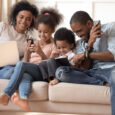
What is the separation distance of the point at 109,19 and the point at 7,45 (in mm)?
1877

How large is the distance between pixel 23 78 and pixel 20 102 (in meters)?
0.22

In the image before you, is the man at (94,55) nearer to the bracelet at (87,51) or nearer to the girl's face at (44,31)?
the bracelet at (87,51)

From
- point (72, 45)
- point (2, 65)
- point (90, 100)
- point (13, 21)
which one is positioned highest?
point (13, 21)

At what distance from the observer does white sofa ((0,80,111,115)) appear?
1.85 meters

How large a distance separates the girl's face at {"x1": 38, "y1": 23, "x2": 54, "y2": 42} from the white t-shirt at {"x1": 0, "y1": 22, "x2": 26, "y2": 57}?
280 millimetres

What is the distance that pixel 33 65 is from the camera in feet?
6.87

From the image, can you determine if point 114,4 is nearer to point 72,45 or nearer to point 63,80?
point 72,45

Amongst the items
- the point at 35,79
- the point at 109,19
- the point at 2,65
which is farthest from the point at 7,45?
the point at 109,19

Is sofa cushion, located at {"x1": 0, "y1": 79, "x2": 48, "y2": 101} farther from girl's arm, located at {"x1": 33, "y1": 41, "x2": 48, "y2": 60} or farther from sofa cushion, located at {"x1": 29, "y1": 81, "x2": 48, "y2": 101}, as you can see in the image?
girl's arm, located at {"x1": 33, "y1": 41, "x2": 48, "y2": 60}

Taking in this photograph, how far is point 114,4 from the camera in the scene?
367 centimetres

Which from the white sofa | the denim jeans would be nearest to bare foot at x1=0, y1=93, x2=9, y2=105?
the white sofa

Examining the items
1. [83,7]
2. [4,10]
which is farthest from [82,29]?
[4,10]

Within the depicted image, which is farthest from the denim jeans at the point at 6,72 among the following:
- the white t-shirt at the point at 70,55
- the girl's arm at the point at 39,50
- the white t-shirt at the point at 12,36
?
the white t-shirt at the point at 70,55

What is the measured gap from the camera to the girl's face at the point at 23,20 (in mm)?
2547
